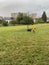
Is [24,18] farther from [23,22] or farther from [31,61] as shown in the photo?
[31,61]

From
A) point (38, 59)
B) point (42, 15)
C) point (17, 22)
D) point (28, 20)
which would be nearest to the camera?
point (38, 59)

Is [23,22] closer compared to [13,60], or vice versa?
[13,60]

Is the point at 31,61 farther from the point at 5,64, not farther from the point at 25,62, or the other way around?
the point at 5,64

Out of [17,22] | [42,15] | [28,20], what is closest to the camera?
[28,20]

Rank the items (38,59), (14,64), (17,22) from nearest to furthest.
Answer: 1. (14,64)
2. (38,59)
3. (17,22)

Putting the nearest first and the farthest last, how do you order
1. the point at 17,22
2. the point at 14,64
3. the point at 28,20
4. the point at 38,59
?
1. the point at 14,64
2. the point at 38,59
3. the point at 28,20
4. the point at 17,22

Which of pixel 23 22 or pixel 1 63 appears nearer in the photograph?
pixel 1 63

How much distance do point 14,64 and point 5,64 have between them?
0.31 m

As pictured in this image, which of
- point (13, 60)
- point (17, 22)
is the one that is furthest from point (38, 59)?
point (17, 22)

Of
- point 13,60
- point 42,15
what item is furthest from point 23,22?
point 13,60

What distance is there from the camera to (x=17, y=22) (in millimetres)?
57438

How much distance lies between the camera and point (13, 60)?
6.36 m

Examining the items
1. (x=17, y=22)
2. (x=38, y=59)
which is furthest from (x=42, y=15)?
(x=38, y=59)

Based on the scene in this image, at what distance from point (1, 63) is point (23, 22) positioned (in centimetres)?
4849
